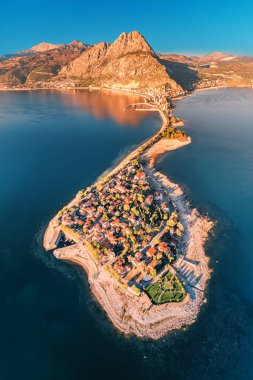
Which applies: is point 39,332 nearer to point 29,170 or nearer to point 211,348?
point 211,348

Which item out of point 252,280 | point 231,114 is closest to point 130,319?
point 252,280

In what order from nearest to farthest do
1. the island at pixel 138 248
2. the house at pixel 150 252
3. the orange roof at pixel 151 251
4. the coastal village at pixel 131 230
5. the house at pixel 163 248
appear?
1. the island at pixel 138 248
2. the coastal village at pixel 131 230
3. the house at pixel 150 252
4. the orange roof at pixel 151 251
5. the house at pixel 163 248

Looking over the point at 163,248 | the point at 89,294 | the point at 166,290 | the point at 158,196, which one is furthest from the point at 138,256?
the point at 158,196

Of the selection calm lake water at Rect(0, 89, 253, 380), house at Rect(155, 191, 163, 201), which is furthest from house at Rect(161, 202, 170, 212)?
calm lake water at Rect(0, 89, 253, 380)

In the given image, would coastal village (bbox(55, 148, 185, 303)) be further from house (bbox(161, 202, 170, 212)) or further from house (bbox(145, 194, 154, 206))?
house (bbox(161, 202, 170, 212))

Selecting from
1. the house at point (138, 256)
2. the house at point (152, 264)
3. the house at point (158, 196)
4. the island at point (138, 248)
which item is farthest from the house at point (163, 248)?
the house at point (158, 196)

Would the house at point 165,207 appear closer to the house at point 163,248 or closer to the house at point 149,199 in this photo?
the house at point 149,199
